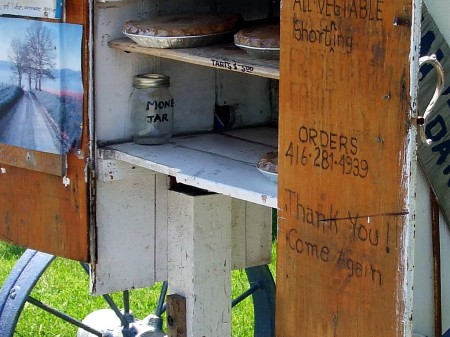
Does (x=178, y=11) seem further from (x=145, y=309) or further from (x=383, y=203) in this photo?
(x=145, y=309)

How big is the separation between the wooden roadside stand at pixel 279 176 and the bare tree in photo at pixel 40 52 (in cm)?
8

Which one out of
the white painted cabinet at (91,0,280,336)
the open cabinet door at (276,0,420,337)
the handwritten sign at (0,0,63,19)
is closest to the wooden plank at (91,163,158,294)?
the white painted cabinet at (91,0,280,336)

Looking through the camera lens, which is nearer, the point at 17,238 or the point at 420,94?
the point at 420,94

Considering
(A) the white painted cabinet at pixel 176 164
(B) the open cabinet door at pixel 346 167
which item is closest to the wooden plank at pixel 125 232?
(A) the white painted cabinet at pixel 176 164

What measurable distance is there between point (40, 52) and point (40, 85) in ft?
0.29

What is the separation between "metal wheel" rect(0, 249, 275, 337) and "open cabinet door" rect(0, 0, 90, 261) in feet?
1.54

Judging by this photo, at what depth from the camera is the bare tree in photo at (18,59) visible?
9.71 feet

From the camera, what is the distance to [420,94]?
259 cm

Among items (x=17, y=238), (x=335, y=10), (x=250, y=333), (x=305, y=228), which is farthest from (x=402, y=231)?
(x=250, y=333)

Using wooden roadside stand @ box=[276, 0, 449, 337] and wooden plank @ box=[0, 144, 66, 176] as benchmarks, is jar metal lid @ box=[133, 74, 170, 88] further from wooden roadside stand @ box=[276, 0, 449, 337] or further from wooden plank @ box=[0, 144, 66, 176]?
wooden roadside stand @ box=[276, 0, 449, 337]

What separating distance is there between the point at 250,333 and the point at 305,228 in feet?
7.76

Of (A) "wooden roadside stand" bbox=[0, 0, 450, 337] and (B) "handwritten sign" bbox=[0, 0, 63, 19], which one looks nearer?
(A) "wooden roadside stand" bbox=[0, 0, 450, 337]

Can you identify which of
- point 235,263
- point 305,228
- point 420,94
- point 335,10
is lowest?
point 235,263

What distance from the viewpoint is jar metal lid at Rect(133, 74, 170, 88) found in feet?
9.55
